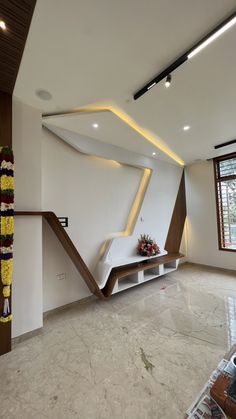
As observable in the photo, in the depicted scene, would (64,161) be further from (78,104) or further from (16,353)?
(16,353)

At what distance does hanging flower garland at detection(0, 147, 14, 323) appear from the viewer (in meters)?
2.01

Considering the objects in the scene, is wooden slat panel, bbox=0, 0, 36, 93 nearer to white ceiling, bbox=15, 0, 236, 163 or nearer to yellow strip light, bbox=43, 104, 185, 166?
white ceiling, bbox=15, 0, 236, 163

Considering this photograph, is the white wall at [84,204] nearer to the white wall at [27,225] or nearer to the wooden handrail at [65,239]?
the wooden handrail at [65,239]

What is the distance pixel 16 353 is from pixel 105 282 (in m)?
1.52

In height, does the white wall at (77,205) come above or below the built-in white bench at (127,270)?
above

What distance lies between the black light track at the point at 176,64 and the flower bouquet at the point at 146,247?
9.59ft

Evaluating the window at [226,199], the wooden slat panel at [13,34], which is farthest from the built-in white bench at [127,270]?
the wooden slat panel at [13,34]

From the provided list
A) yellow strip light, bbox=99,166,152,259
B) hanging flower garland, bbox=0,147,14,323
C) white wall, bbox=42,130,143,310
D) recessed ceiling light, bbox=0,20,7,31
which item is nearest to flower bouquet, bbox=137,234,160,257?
yellow strip light, bbox=99,166,152,259

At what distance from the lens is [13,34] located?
1.52m

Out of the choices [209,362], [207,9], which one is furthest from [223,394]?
[207,9]

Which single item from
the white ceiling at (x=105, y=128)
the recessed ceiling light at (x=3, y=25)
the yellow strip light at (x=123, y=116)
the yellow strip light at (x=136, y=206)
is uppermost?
the yellow strip light at (x=123, y=116)

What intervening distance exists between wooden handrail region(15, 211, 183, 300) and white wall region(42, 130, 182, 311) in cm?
30

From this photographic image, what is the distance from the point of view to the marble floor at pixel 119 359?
1.45 metres

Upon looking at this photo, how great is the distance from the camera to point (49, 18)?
1399 mm
